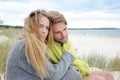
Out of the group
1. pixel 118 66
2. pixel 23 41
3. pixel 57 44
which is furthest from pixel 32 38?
pixel 118 66

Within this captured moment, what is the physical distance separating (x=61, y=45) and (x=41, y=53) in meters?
0.51

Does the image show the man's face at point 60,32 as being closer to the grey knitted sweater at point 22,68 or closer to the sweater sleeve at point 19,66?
the grey knitted sweater at point 22,68

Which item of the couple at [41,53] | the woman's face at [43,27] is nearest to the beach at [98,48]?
the couple at [41,53]

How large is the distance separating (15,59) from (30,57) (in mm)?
123

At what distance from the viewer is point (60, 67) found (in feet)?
9.43

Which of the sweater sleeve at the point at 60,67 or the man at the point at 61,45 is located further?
the man at the point at 61,45

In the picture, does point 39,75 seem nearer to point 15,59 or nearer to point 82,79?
point 15,59

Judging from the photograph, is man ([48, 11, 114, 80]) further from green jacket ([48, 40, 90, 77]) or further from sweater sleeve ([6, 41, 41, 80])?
sweater sleeve ([6, 41, 41, 80])

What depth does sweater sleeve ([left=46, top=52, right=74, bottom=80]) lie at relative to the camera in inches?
111

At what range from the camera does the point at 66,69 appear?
2.93 meters

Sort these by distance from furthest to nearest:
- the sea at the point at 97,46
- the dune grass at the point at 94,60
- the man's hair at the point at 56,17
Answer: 1. the sea at the point at 97,46
2. the dune grass at the point at 94,60
3. the man's hair at the point at 56,17

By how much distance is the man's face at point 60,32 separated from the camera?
3113 mm

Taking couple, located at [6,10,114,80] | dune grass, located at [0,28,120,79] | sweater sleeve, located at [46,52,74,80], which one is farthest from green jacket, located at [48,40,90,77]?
dune grass, located at [0,28,120,79]

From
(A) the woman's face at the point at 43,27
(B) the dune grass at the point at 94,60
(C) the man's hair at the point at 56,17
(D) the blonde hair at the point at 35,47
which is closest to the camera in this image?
(D) the blonde hair at the point at 35,47
